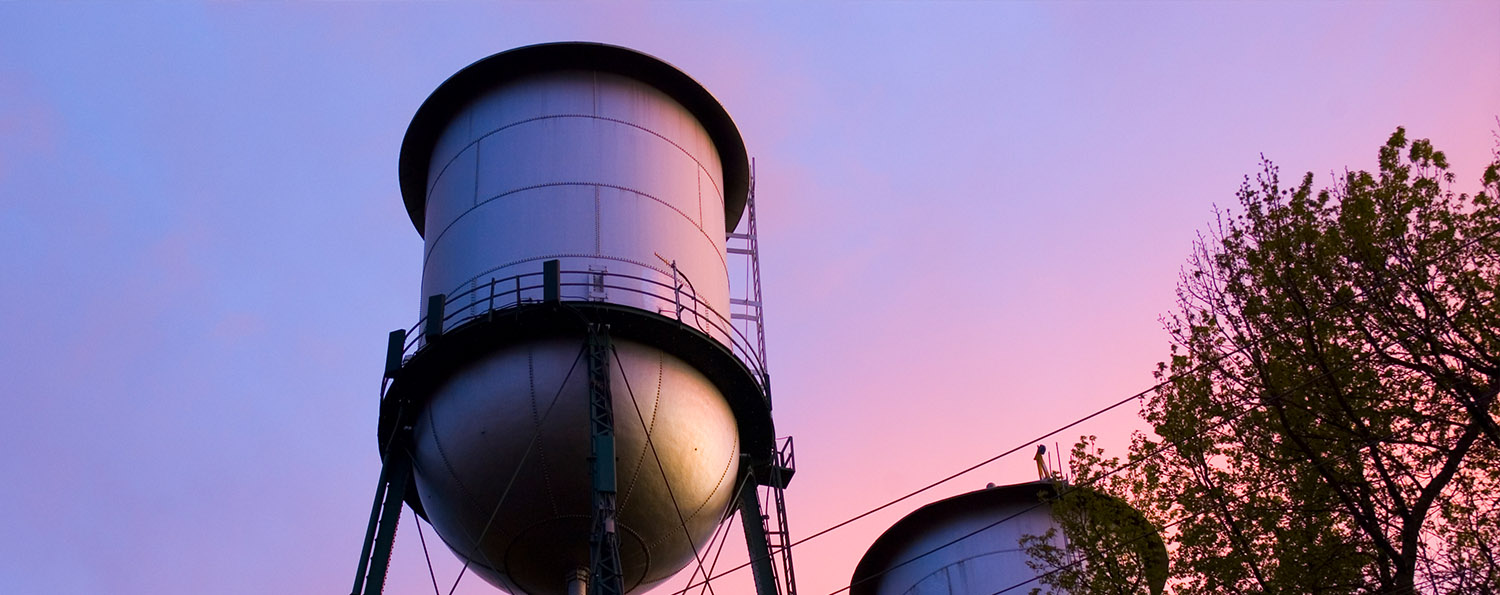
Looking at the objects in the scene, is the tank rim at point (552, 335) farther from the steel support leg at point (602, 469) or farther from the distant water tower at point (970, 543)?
the distant water tower at point (970, 543)

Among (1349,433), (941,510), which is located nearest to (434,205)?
(941,510)

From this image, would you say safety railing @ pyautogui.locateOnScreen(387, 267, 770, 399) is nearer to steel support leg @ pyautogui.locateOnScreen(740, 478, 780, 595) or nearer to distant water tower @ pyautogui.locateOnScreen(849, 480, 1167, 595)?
steel support leg @ pyautogui.locateOnScreen(740, 478, 780, 595)

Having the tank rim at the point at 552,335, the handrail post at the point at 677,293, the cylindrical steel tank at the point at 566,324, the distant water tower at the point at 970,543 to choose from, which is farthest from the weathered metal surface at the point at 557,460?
the distant water tower at the point at 970,543

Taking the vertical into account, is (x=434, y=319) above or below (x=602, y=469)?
above

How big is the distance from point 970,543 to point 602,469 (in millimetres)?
9849

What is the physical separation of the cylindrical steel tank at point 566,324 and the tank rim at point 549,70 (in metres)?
0.03

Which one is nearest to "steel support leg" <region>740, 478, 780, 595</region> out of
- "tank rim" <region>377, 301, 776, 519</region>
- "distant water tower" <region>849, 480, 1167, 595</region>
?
"tank rim" <region>377, 301, 776, 519</region>

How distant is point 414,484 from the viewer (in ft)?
63.0

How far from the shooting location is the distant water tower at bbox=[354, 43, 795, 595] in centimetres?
1706

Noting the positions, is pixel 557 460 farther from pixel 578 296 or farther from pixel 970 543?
pixel 970 543

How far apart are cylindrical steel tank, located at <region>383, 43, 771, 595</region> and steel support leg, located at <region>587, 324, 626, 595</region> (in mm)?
213

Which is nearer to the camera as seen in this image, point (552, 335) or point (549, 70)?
point (552, 335)

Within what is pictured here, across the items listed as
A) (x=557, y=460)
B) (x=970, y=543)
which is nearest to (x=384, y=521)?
(x=557, y=460)

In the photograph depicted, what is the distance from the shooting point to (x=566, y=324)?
57.3 ft
